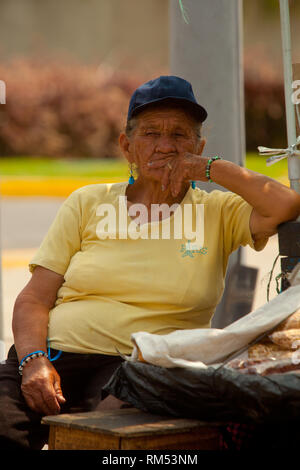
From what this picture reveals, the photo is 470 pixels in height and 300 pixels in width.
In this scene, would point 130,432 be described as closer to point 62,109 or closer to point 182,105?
point 182,105

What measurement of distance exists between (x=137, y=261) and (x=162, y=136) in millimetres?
464

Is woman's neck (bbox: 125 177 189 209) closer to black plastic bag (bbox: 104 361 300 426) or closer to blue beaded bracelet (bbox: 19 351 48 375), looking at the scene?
blue beaded bracelet (bbox: 19 351 48 375)

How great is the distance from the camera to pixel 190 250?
242 centimetres

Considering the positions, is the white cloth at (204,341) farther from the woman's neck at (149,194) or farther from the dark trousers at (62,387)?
the woman's neck at (149,194)

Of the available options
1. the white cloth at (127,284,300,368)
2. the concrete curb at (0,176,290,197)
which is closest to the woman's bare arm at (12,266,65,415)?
the white cloth at (127,284,300,368)

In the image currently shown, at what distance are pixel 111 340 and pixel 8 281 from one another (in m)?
5.12

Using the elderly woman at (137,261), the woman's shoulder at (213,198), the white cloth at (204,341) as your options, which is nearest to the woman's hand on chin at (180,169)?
the elderly woman at (137,261)

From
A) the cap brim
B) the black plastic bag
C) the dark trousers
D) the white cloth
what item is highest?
the cap brim

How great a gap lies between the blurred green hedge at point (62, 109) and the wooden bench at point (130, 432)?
18083 mm

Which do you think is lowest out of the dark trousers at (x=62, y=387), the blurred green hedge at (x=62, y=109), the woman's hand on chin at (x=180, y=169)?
the dark trousers at (x=62, y=387)

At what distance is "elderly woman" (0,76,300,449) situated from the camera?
234 cm

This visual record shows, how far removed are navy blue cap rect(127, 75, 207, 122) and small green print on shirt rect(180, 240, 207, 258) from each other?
49 cm

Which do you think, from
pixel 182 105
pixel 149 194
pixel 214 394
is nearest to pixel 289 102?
pixel 182 105

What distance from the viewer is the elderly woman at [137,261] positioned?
234cm
